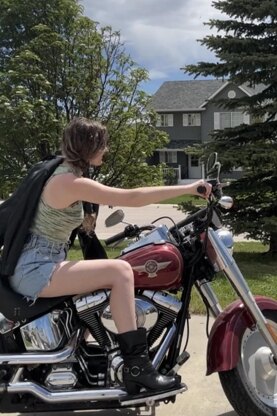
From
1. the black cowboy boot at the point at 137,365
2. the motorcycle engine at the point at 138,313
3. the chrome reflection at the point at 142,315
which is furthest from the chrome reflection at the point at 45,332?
the black cowboy boot at the point at 137,365

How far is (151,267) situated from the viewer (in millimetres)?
3213

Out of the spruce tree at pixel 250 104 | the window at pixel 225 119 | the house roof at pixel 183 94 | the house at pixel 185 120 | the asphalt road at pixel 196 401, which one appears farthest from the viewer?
the house roof at pixel 183 94

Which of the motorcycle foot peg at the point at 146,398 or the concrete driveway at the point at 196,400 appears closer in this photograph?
the motorcycle foot peg at the point at 146,398

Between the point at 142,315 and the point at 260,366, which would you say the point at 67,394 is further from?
the point at 260,366

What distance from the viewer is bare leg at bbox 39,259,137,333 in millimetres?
3086

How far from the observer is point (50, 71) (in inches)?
457

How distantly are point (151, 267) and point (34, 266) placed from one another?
0.63m

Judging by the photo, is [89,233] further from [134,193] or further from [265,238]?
[265,238]

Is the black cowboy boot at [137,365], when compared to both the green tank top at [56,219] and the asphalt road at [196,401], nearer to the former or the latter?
the asphalt road at [196,401]

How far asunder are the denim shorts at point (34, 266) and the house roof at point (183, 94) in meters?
41.6

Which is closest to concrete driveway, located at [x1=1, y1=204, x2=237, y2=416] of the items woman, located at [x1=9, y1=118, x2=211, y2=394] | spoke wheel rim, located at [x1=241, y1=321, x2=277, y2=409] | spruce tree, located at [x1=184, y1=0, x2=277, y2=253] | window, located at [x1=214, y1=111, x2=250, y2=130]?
spoke wheel rim, located at [x1=241, y1=321, x2=277, y2=409]

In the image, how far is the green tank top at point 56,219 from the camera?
3160 mm

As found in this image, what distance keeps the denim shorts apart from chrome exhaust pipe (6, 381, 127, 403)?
0.48 metres

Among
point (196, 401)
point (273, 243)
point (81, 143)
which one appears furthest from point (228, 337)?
point (273, 243)
